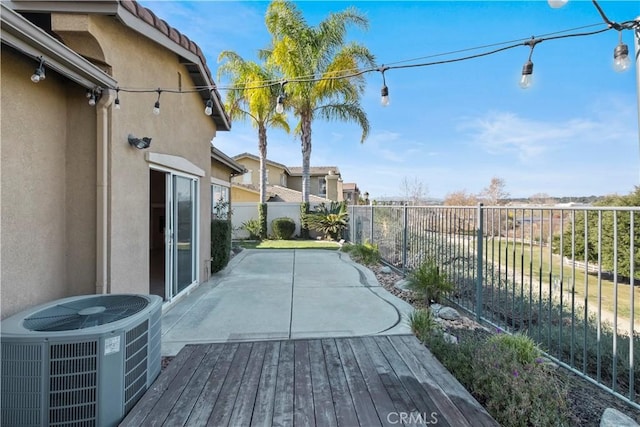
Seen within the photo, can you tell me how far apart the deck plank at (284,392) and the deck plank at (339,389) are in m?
0.38

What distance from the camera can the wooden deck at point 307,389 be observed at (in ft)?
7.77

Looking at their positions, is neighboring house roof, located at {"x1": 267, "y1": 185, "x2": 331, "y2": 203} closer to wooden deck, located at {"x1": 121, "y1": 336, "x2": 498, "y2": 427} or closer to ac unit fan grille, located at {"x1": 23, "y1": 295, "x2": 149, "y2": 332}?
wooden deck, located at {"x1": 121, "y1": 336, "x2": 498, "y2": 427}

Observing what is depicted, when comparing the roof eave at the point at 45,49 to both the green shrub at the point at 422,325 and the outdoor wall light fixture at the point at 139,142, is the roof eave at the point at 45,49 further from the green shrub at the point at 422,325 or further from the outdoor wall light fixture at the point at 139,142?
the green shrub at the point at 422,325

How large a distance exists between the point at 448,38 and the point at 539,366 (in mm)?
5995

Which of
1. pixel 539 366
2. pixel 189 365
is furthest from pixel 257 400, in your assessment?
pixel 539 366

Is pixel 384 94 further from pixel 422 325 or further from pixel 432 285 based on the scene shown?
pixel 432 285

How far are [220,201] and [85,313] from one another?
7464 millimetres

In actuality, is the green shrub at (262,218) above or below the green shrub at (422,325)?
above

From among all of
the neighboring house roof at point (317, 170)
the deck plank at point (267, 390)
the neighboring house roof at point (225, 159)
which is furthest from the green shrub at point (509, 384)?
the neighboring house roof at point (317, 170)

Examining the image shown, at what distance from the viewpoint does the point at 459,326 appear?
444 cm

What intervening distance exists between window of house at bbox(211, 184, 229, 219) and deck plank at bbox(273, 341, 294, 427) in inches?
249

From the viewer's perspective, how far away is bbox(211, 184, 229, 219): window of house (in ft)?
29.8

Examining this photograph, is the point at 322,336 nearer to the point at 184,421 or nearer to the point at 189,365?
the point at 189,365

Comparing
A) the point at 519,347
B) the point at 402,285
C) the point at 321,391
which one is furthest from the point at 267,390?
the point at 402,285
